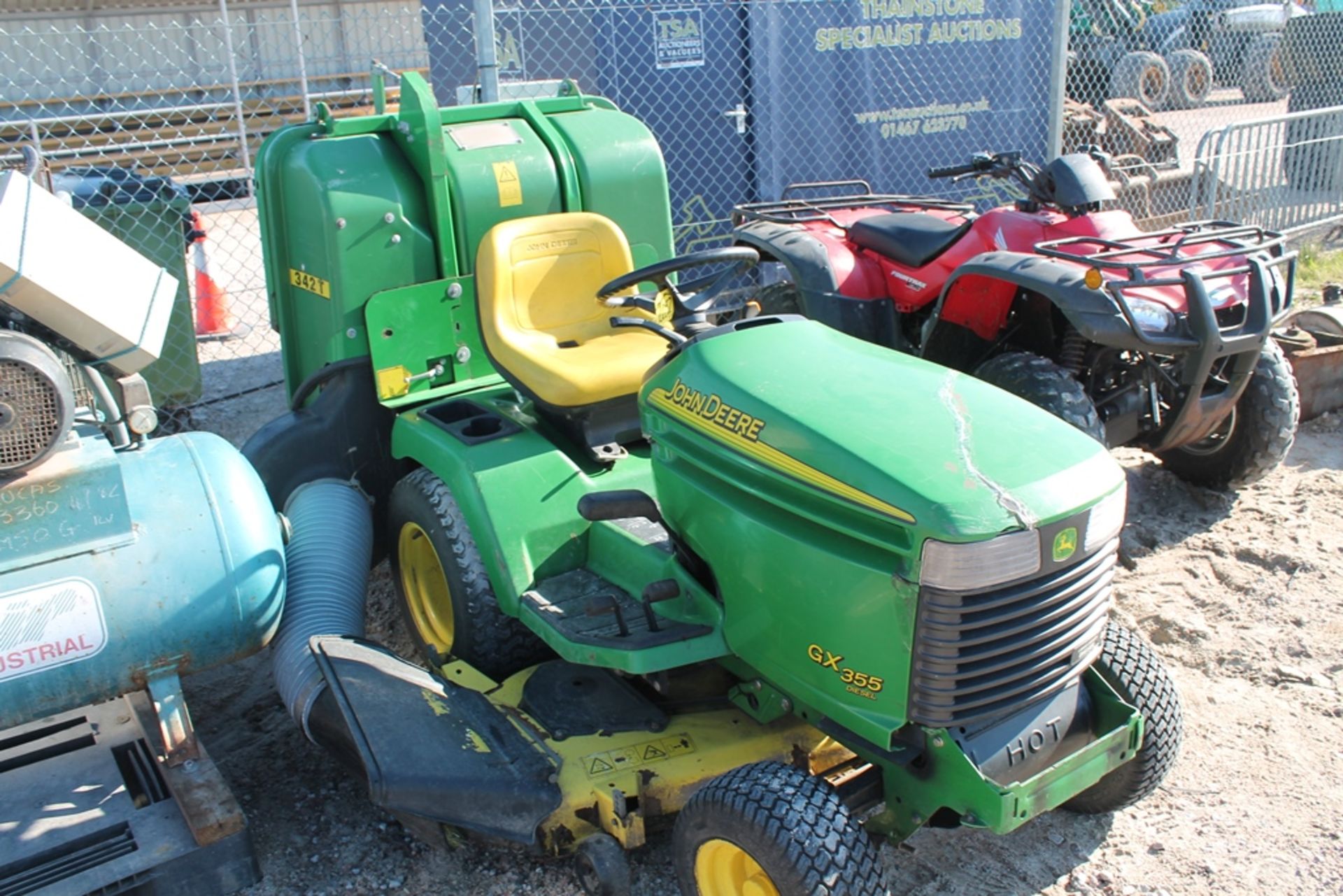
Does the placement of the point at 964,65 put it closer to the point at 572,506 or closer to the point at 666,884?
the point at 572,506

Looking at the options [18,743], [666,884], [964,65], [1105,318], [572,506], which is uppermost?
[964,65]

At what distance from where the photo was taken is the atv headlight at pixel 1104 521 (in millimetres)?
2305

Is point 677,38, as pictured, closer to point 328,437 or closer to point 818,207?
point 818,207

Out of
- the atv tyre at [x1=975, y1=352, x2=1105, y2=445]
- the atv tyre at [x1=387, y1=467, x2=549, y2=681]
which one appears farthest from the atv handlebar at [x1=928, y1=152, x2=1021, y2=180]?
the atv tyre at [x1=387, y1=467, x2=549, y2=681]

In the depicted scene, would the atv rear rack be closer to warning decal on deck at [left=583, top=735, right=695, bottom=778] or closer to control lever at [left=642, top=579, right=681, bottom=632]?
control lever at [left=642, top=579, right=681, bottom=632]

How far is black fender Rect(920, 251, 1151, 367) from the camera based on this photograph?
376cm

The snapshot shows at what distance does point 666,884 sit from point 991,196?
599cm

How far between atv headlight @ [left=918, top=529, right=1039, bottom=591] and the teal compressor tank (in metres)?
1.67

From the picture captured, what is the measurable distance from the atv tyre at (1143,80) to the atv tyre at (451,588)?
1305 centimetres

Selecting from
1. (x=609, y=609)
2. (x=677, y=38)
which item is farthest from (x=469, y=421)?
(x=677, y=38)

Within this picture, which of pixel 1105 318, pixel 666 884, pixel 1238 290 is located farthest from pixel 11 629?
pixel 1238 290

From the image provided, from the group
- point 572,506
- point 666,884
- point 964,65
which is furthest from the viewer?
point 964,65

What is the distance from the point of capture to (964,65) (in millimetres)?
7469

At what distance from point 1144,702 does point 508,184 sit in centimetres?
243
